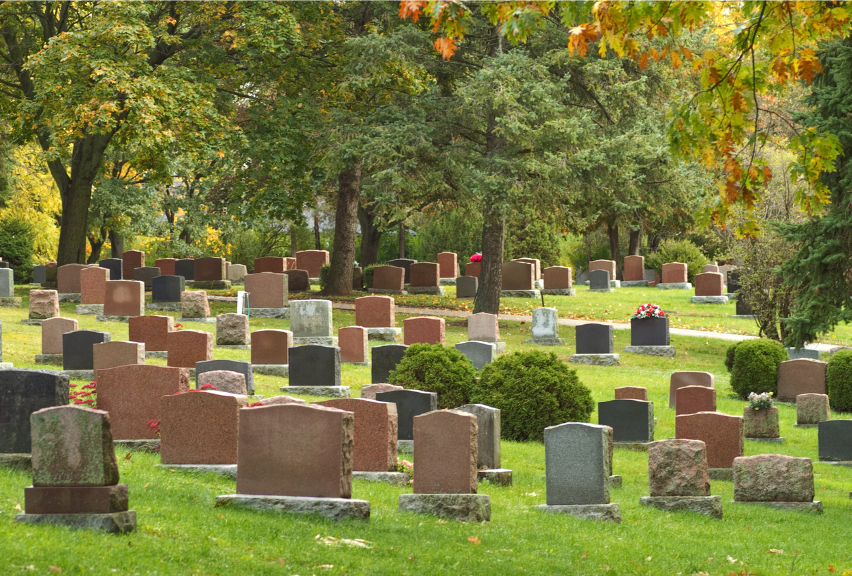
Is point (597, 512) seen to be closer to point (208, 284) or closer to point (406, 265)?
point (208, 284)

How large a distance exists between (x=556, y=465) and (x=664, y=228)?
39.0m

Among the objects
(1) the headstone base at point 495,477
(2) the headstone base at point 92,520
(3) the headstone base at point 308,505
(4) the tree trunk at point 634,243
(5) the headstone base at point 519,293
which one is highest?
(4) the tree trunk at point 634,243

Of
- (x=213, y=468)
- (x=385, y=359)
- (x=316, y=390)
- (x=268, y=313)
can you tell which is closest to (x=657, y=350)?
(x=385, y=359)

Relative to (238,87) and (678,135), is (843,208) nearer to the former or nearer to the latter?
(678,135)

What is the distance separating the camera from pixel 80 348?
16203 mm

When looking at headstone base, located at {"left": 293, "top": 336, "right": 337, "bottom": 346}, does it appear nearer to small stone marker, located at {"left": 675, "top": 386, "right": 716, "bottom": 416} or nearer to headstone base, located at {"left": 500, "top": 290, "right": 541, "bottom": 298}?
small stone marker, located at {"left": 675, "top": 386, "right": 716, "bottom": 416}

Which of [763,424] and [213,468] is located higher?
[213,468]

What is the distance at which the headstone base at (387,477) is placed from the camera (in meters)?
10.3

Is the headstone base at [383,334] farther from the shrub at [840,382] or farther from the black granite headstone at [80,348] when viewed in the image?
the shrub at [840,382]

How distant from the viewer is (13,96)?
1160 inches

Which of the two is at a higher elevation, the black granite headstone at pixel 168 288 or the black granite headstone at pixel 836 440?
the black granite headstone at pixel 168 288

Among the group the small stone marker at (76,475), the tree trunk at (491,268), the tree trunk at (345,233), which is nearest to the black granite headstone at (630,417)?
the small stone marker at (76,475)

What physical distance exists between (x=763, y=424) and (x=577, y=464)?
6513mm

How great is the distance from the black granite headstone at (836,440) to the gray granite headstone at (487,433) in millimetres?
5792
